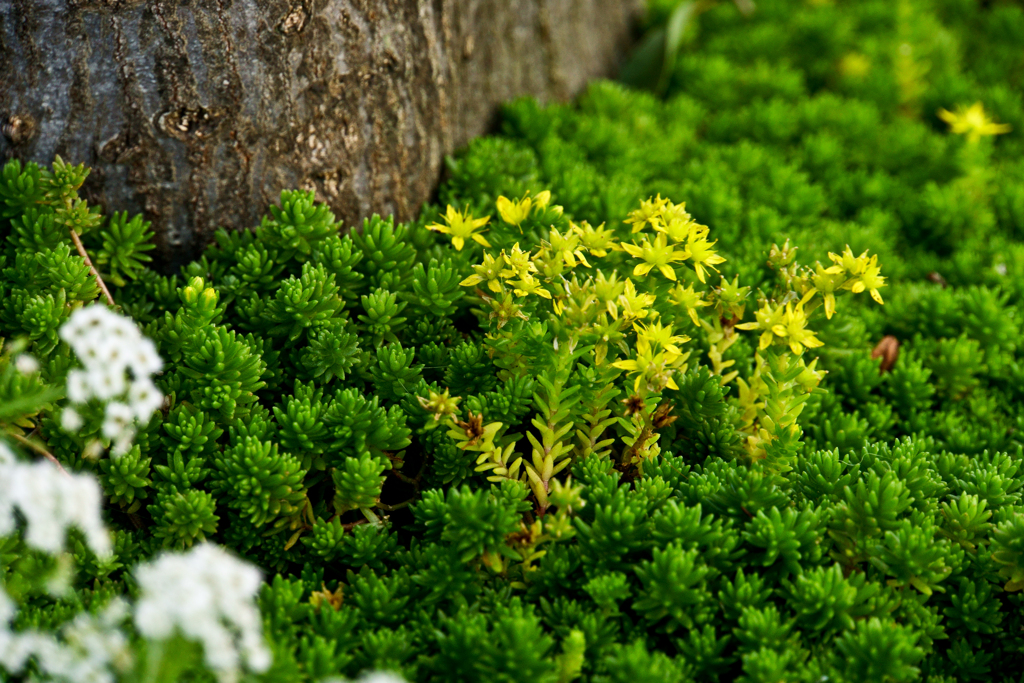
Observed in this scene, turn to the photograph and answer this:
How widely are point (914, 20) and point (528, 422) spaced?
3188 mm

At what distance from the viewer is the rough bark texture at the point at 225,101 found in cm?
227

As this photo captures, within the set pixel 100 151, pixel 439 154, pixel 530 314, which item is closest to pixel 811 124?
pixel 439 154

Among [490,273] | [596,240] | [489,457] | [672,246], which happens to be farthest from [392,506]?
[672,246]

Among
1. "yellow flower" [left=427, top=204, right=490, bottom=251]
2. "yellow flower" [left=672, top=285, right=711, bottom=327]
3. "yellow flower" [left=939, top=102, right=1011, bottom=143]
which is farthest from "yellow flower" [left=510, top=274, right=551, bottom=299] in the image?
"yellow flower" [left=939, top=102, right=1011, bottom=143]

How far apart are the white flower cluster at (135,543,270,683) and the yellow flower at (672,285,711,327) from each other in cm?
123

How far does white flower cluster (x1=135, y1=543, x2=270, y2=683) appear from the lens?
4.57ft

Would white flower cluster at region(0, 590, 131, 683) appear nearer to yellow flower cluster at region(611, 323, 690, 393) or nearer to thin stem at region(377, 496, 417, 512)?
thin stem at region(377, 496, 417, 512)

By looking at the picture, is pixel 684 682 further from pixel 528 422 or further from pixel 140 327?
pixel 140 327

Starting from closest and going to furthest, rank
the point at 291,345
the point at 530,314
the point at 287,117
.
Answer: the point at 530,314, the point at 291,345, the point at 287,117

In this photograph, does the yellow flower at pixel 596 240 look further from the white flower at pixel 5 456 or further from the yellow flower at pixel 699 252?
the white flower at pixel 5 456

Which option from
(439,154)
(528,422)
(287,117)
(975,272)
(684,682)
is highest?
(287,117)

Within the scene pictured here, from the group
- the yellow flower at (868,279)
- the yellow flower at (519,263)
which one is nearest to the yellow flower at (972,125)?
the yellow flower at (868,279)

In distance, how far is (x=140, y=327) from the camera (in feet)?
7.40

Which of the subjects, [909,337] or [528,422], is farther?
[909,337]
